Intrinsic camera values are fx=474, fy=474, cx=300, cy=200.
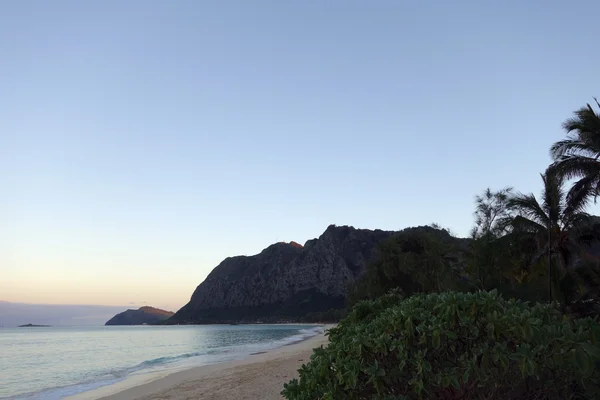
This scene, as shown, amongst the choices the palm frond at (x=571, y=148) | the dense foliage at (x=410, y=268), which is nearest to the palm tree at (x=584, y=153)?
the palm frond at (x=571, y=148)

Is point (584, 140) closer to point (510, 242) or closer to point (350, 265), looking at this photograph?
point (510, 242)

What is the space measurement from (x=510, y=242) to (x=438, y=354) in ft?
110

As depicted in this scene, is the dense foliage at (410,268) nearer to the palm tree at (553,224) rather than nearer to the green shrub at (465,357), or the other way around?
the palm tree at (553,224)

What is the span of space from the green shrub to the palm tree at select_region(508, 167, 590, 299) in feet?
83.8

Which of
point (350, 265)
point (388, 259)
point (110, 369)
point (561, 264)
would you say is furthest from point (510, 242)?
point (350, 265)

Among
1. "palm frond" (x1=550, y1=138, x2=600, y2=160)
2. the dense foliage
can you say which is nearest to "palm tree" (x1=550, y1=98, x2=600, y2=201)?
"palm frond" (x1=550, y1=138, x2=600, y2=160)

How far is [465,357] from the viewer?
3631mm

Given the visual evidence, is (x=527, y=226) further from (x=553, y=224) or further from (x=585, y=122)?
(x=585, y=122)

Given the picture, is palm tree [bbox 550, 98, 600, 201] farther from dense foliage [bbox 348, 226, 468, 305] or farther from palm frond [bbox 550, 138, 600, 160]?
dense foliage [bbox 348, 226, 468, 305]

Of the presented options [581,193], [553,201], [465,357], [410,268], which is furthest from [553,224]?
[465,357]

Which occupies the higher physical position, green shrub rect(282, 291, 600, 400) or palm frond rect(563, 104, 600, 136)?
palm frond rect(563, 104, 600, 136)

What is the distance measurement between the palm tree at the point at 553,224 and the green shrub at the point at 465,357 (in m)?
25.5

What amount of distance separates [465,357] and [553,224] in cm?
2755

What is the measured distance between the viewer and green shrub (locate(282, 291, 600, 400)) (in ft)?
11.1
